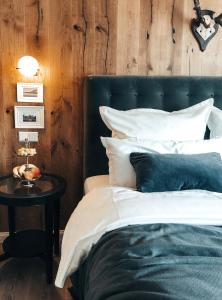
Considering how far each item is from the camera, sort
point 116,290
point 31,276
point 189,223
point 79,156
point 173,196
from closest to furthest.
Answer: point 116,290
point 189,223
point 173,196
point 31,276
point 79,156

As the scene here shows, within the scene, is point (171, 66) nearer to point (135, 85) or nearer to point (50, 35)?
point (135, 85)

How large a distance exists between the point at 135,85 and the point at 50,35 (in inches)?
29.2

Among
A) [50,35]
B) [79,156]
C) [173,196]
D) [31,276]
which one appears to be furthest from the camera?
[79,156]

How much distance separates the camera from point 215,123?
8.41ft

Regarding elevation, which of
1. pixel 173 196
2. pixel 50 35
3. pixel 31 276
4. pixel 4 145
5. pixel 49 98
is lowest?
pixel 31 276

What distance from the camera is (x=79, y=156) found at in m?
2.76

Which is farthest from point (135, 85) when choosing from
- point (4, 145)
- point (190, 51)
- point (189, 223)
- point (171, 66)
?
point (189, 223)

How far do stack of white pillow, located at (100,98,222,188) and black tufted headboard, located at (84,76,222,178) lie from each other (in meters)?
0.11

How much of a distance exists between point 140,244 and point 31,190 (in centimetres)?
112

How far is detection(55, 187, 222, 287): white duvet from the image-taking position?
1.65m

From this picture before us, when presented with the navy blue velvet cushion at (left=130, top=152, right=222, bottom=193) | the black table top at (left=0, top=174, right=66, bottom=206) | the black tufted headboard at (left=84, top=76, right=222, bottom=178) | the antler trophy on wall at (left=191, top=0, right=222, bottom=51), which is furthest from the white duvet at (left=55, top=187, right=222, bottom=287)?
the antler trophy on wall at (left=191, top=0, right=222, bottom=51)

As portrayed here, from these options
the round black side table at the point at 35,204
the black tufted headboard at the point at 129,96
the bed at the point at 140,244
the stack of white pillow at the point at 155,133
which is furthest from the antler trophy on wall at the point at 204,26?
the round black side table at the point at 35,204

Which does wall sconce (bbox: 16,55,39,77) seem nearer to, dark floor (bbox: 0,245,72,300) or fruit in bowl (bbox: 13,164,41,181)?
Result: fruit in bowl (bbox: 13,164,41,181)

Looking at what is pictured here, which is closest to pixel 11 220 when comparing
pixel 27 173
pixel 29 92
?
pixel 27 173
